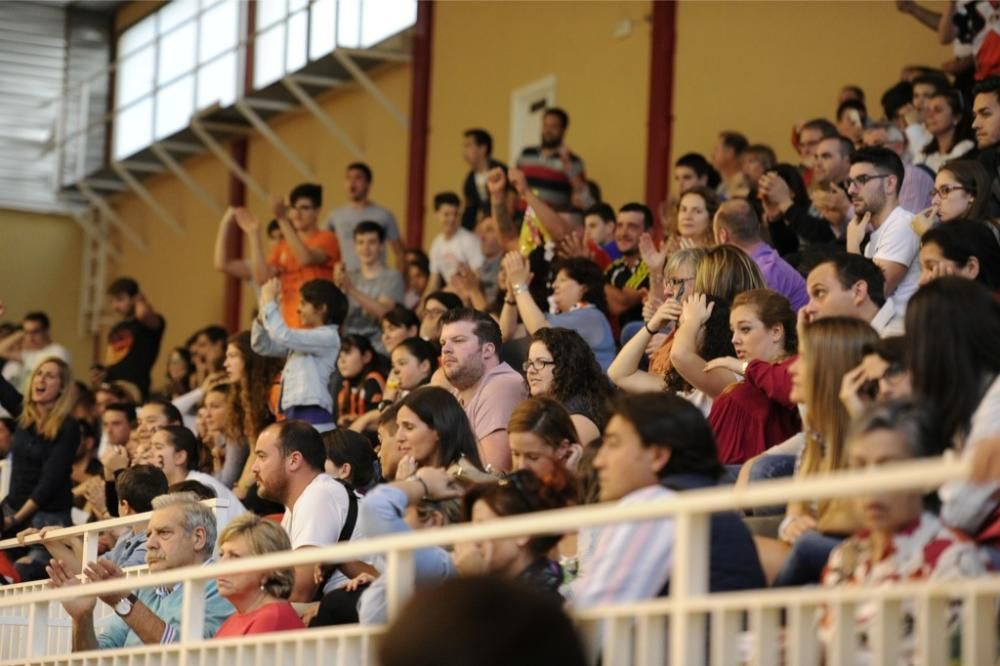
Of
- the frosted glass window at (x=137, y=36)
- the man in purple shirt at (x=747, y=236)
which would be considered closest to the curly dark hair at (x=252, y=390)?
the man in purple shirt at (x=747, y=236)

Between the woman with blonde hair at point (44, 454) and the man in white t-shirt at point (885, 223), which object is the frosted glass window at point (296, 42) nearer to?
the woman with blonde hair at point (44, 454)

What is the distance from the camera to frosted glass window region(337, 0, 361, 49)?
1504cm

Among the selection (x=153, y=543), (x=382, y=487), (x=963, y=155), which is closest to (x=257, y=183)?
(x=963, y=155)

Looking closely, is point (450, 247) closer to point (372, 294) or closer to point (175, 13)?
point (372, 294)

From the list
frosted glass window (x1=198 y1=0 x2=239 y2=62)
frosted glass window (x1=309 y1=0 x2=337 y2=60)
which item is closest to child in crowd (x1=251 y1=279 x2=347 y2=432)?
frosted glass window (x1=309 y1=0 x2=337 y2=60)

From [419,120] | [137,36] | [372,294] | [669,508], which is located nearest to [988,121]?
[372,294]

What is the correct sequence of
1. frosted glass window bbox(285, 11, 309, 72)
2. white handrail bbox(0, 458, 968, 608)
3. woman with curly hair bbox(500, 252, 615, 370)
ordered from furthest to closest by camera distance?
frosted glass window bbox(285, 11, 309, 72) → woman with curly hair bbox(500, 252, 615, 370) → white handrail bbox(0, 458, 968, 608)

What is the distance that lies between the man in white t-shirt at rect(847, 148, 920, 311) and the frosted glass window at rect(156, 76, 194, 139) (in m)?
11.5

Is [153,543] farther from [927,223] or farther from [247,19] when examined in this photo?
[247,19]

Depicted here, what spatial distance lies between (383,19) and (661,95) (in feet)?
12.3

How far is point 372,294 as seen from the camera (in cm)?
1143

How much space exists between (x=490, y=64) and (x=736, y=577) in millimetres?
10698

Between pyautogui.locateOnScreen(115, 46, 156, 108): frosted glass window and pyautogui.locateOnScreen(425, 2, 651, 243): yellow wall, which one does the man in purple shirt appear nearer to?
pyautogui.locateOnScreen(425, 2, 651, 243): yellow wall

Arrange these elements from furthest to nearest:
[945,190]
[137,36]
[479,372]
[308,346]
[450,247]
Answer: [137,36] < [450,247] < [308,346] < [479,372] < [945,190]
